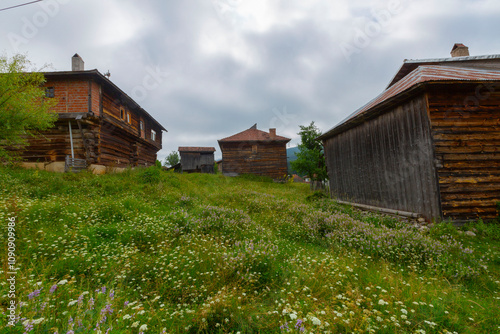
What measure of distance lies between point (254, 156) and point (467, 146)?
68.7 ft

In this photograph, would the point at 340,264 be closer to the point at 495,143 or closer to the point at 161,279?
the point at 161,279

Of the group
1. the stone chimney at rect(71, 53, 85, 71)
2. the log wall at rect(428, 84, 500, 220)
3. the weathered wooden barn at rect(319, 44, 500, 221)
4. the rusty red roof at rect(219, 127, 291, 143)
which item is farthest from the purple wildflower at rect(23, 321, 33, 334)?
the rusty red roof at rect(219, 127, 291, 143)

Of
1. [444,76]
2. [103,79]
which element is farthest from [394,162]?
[103,79]

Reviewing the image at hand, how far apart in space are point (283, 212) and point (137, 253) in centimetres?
604

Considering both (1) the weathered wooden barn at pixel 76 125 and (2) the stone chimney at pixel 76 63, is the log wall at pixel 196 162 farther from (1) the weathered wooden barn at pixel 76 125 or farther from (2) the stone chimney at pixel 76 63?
(2) the stone chimney at pixel 76 63

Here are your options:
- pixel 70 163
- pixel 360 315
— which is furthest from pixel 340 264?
pixel 70 163

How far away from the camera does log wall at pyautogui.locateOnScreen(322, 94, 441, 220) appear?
7305 millimetres

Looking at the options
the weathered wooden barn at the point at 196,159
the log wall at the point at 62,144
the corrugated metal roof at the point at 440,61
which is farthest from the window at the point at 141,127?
the corrugated metal roof at the point at 440,61

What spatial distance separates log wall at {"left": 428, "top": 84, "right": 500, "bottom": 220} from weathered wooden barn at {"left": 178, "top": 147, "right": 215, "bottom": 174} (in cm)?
2546

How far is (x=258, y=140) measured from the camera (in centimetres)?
2659

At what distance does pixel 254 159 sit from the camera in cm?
2691

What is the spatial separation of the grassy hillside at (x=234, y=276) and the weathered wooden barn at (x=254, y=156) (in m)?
19.0

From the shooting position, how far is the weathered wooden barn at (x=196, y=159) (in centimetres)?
2908

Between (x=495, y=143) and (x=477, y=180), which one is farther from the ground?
(x=495, y=143)
